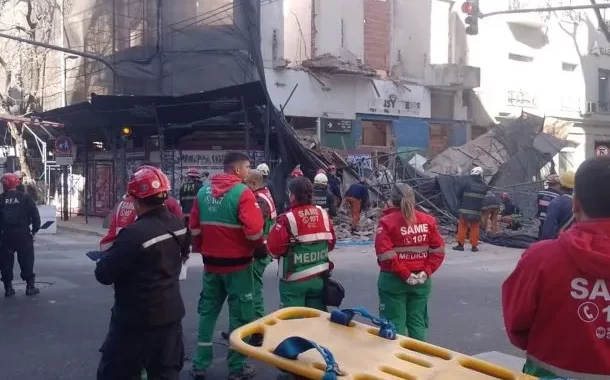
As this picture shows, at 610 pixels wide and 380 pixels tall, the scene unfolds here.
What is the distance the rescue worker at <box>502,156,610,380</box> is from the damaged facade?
821 inches

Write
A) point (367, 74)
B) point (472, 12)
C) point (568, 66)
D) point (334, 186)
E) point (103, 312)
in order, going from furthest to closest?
point (568, 66) < point (367, 74) < point (334, 186) < point (472, 12) < point (103, 312)

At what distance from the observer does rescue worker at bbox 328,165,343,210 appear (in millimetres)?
20672

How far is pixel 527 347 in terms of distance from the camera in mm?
3064

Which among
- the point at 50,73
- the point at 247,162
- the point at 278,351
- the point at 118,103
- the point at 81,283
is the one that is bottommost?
the point at 81,283

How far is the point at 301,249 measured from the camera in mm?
6227

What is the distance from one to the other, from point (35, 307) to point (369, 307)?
4471 mm

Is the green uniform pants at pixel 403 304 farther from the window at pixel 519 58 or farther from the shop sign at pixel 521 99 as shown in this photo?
the window at pixel 519 58

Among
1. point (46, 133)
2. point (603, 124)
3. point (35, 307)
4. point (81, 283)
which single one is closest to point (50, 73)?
point (46, 133)

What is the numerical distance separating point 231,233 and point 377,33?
2337 cm

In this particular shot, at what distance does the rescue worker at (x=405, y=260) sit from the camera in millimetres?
6148

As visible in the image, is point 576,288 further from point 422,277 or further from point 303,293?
point 303,293

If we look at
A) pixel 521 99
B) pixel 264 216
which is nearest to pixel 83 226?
pixel 264 216

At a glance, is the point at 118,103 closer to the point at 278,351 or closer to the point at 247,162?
the point at 247,162

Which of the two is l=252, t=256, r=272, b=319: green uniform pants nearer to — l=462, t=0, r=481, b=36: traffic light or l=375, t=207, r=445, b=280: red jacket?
l=375, t=207, r=445, b=280: red jacket
